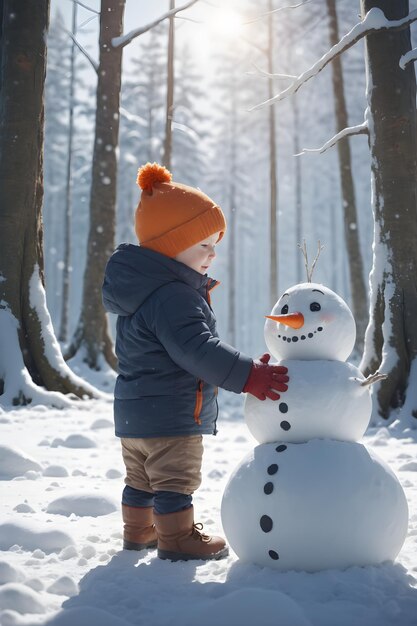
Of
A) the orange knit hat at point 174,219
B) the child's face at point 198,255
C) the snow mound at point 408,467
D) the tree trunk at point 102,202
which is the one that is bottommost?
the snow mound at point 408,467

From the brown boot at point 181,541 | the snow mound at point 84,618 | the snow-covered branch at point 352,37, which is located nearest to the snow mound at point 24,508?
the brown boot at point 181,541

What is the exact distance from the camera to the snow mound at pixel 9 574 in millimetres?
2193

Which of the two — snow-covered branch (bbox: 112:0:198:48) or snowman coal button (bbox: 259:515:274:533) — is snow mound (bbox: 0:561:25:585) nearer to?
snowman coal button (bbox: 259:515:274:533)

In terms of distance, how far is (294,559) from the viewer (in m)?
2.29

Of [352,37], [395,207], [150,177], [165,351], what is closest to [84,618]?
[165,351]

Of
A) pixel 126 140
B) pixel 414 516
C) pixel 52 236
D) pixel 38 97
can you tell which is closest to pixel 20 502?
pixel 414 516

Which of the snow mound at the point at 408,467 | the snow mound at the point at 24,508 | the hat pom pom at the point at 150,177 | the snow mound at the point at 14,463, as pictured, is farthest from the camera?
the snow mound at the point at 408,467

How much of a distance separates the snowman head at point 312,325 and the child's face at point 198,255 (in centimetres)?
44

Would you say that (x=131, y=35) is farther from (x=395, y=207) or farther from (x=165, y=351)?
(x=165, y=351)

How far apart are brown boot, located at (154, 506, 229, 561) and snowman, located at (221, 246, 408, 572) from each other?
0.18 meters

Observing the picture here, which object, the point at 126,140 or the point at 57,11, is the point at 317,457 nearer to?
the point at 126,140

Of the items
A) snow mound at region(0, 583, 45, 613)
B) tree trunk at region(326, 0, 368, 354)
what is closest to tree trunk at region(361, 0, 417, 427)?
snow mound at region(0, 583, 45, 613)

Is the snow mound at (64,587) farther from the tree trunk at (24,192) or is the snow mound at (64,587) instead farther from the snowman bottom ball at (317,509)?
the tree trunk at (24,192)

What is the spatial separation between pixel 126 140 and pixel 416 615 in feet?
93.5
